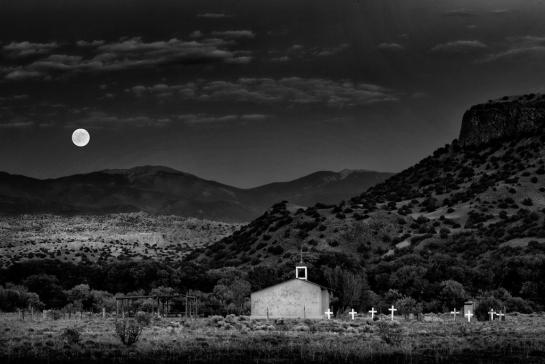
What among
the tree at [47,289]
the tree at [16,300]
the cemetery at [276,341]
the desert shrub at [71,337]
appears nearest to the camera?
the cemetery at [276,341]

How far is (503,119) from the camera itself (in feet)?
509

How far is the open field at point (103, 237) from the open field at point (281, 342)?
7580 centimetres

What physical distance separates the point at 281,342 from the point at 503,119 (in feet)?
382

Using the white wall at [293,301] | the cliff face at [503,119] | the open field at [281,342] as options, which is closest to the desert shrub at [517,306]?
the open field at [281,342]

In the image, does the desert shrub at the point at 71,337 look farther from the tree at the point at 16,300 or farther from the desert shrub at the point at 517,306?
the desert shrub at the point at 517,306

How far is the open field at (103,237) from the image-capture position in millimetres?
141500

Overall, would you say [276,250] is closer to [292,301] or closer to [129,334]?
[292,301]

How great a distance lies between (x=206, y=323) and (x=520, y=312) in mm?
27725

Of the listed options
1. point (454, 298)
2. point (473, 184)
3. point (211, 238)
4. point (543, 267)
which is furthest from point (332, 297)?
point (211, 238)

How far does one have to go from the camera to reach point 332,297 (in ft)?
241

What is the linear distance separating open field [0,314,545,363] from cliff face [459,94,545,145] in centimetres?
9507

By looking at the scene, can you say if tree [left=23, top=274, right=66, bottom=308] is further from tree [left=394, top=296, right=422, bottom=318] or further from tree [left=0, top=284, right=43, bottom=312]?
tree [left=394, top=296, right=422, bottom=318]

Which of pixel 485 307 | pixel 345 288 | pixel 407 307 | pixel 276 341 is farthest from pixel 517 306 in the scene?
pixel 276 341

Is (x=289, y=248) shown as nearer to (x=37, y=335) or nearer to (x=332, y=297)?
(x=332, y=297)
